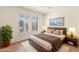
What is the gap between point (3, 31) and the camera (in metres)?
1.56

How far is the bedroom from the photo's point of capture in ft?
5.19

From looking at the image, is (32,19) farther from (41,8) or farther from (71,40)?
(71,40)

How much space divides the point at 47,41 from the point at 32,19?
53 cm

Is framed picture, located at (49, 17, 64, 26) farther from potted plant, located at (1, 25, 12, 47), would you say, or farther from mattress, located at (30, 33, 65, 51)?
potted plant, located at (1, 25, 12, 47)

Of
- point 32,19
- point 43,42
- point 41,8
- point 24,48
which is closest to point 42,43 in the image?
point 43,42

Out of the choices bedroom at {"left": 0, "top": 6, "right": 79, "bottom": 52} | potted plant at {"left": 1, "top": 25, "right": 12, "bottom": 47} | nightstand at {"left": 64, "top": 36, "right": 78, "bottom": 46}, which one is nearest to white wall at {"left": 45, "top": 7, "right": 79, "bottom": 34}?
bedroom at {"left": 0, "top": 6, "right": 79, "bottom": 52}

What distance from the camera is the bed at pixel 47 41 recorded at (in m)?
1.56

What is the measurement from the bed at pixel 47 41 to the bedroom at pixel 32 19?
0.08 metres

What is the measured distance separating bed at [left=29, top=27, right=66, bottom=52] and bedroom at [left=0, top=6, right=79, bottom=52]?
8cm

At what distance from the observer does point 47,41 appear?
1.57 metres

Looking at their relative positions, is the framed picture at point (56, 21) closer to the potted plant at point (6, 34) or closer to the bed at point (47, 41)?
the bed at point (47, 41)
